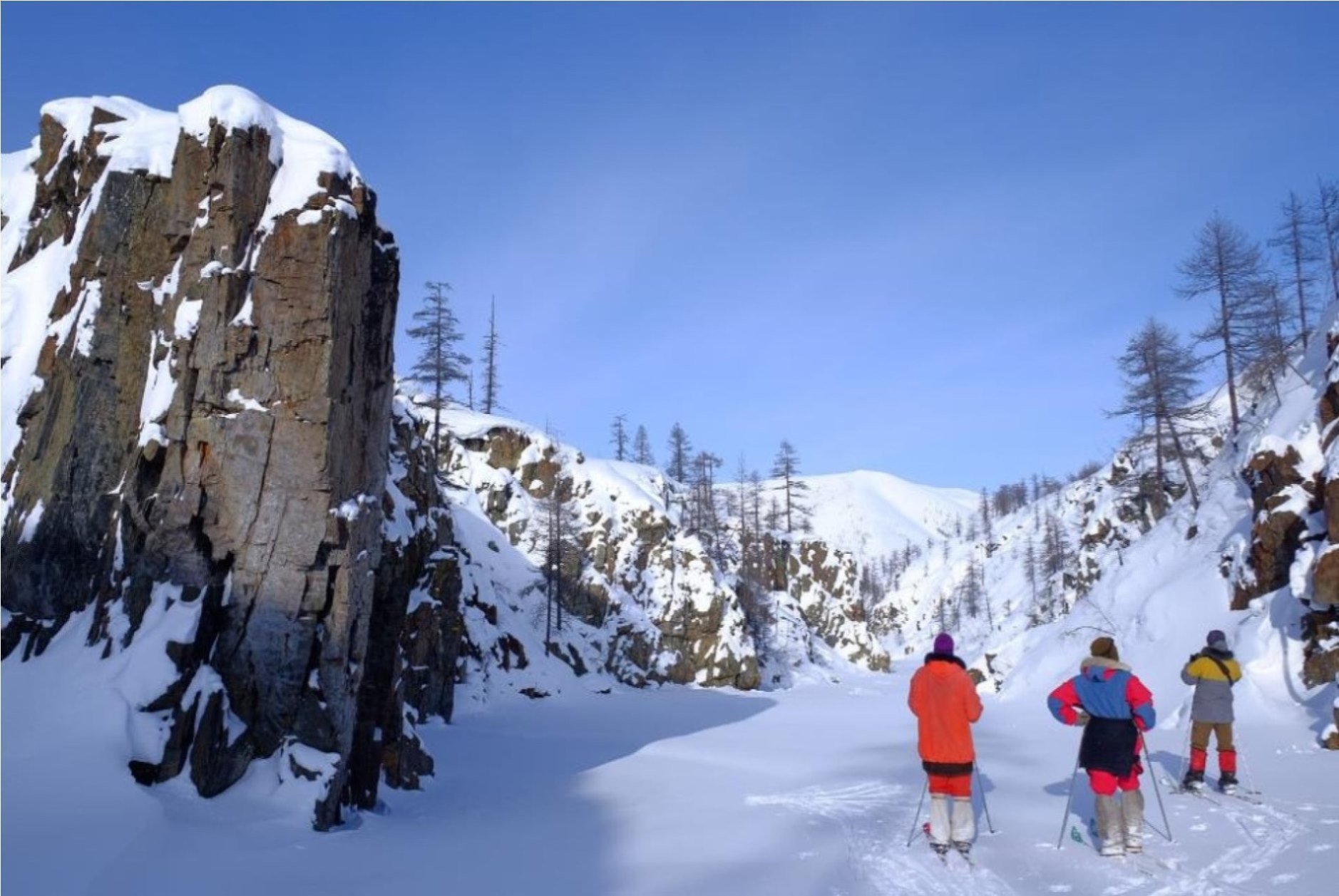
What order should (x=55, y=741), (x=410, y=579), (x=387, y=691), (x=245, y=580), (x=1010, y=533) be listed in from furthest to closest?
1. (x=1010, y=533)
2. (x=410, y=579)
3. (x=387, y=691)
4. (x=245, y=580)
5. (x=55, y=741)

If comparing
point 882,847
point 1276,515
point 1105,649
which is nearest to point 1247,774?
point 1105,649

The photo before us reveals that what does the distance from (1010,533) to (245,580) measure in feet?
411

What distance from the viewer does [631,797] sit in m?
11.6

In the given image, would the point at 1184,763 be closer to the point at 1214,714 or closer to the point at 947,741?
the point at 1214,714

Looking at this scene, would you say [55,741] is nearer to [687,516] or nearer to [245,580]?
[245,580]

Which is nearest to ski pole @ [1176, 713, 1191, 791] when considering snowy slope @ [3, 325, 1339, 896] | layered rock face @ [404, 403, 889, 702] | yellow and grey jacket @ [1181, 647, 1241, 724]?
snowy slope @ [3, 325, 1339, 896]

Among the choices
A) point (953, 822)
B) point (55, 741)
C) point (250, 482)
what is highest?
point (250, 482)

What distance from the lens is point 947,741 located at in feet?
25.2

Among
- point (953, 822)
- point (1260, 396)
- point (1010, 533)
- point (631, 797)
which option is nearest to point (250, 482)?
point (631, 797)

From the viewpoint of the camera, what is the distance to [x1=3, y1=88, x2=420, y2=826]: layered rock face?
382 inches

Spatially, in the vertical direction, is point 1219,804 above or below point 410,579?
below

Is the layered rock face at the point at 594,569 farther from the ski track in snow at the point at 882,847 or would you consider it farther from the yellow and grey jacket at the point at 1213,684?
the yellow and grey jacket at the point at 1213,684

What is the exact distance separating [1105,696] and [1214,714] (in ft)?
10.6

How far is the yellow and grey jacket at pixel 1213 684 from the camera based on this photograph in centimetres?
974
